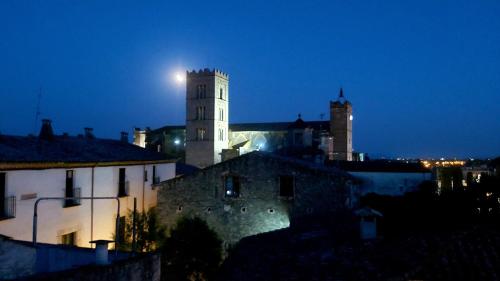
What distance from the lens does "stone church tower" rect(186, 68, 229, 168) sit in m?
63.0

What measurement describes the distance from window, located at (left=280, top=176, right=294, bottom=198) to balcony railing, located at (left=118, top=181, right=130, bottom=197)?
8.27m

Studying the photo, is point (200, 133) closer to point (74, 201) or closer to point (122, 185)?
point (122, 185)

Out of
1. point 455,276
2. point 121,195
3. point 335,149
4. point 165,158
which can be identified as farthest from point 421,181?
point 335,149

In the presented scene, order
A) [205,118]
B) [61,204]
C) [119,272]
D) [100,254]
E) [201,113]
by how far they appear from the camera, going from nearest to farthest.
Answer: [100,254] → [119,272] → [61,204] → [205,118] → [201,113]

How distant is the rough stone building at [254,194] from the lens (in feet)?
74.9

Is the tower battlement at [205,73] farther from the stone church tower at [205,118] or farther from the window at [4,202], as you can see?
the window at [4,202]

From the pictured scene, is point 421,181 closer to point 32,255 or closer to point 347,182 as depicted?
point 347,182

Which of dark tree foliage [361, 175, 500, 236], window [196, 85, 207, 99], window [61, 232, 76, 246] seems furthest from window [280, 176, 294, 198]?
window [196, 85, 207, 99]

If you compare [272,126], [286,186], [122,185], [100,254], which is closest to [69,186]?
[122,185]

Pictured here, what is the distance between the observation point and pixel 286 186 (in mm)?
23578

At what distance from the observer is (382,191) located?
32.4 meters

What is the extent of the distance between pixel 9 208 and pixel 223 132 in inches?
2001

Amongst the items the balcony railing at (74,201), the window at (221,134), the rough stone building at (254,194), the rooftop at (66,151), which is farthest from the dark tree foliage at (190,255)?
the window at (221,134)

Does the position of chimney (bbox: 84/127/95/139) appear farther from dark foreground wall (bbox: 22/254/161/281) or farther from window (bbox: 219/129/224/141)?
window (bbox: 219/129/224/141)
